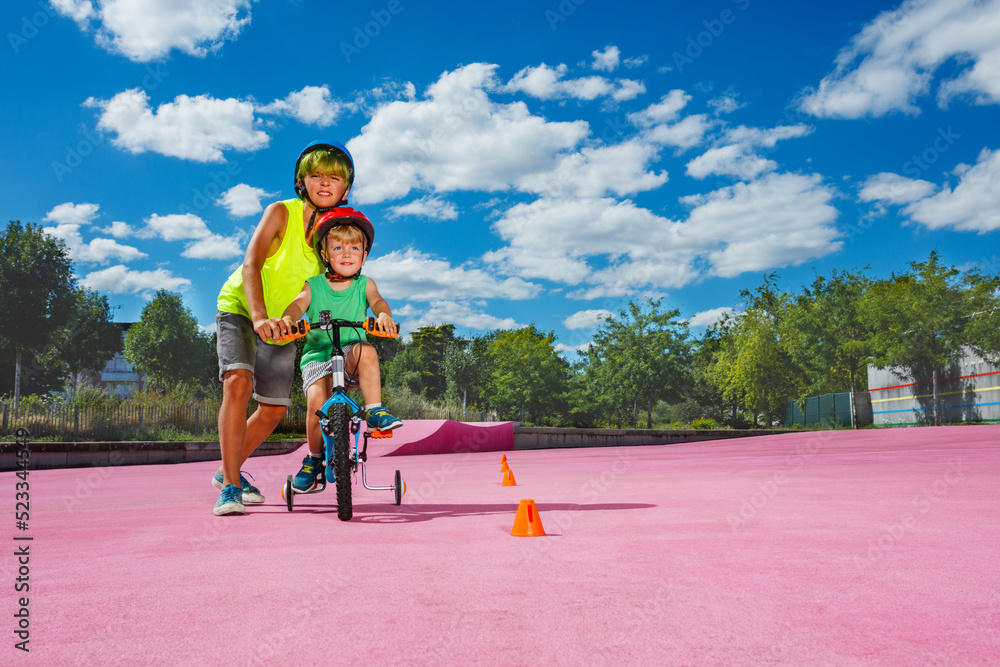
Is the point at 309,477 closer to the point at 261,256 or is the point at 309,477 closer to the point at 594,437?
the point at 261,256

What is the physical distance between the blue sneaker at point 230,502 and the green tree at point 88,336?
46401mm

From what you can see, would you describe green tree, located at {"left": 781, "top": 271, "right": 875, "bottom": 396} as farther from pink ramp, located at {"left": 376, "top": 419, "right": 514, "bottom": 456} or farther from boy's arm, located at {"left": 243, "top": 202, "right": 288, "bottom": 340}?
boy's arm, located at {"left": 243, "top": 202, "right": 288, "bottom": 340}

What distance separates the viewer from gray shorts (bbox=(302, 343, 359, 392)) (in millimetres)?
4500

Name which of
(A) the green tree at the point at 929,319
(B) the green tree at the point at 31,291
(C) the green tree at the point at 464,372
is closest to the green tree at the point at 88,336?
(B) the green tree at the point at 31,291

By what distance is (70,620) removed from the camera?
208 centimetres

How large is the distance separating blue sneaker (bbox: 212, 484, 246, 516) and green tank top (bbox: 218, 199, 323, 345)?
52.5 inches

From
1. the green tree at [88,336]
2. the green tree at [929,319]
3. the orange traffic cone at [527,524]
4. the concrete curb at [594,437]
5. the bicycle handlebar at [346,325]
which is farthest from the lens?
the green tree at [88,336]

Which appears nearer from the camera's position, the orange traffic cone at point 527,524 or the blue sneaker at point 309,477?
the orange traffic cone at point 527,524

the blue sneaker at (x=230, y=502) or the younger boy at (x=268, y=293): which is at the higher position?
the younger boy at (x=268, y=293)

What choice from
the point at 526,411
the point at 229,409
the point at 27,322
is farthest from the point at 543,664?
the point at 526,411

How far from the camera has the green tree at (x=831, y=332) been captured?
37094 mm

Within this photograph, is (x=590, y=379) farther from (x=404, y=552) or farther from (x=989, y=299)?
(x=404, y=552)

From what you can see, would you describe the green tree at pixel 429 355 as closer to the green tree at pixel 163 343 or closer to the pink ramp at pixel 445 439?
the green tree at pixel 163 343

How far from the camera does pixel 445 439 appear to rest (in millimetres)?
17625
